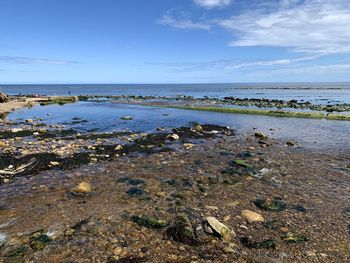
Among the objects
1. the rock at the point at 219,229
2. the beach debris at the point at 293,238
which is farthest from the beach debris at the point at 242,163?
the rock at the point at 219,229

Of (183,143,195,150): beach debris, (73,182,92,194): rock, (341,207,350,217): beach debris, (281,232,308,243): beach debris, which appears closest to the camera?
(281,232,308,243): beach debris

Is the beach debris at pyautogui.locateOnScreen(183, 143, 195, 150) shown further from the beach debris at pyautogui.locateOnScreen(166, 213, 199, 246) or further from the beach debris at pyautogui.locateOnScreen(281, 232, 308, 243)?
the beach debris at pyautogui.locateOnScreen(281, 232, 308, 243)

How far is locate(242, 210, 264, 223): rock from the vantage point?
11.2 metres

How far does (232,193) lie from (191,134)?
1601cm

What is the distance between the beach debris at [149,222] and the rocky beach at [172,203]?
0.04 metres

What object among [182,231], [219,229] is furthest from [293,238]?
[182,231]

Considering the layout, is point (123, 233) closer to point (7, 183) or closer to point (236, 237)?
point (236, 237)

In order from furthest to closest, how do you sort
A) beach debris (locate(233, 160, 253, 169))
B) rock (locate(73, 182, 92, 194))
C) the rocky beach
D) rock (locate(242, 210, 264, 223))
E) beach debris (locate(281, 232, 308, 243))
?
beach debris (locate(233, 160, 253, 169)) → rock (locate(73, 182, 92, 194)) → rock (locate(242, 210, 264, 223)) → beach debris (locate(281, 232, 308, 243)) → the rocky beach

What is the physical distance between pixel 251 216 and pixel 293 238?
1868mm

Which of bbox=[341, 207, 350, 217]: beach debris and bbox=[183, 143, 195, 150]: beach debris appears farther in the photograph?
bbox=[183, 143, 195, 150]: beach debris

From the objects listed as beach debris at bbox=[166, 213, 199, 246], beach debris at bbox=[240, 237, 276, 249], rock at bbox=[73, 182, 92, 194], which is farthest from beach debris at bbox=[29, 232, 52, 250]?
beach debris at bbox=[240, 237, 276, 249]

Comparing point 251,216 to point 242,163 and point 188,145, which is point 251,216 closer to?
point 242,163

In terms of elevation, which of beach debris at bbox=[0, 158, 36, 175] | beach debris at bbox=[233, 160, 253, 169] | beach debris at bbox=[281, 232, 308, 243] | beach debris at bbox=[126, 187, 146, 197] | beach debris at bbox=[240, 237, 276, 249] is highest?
beach debris at bbox=[0, 158, 36, 175]

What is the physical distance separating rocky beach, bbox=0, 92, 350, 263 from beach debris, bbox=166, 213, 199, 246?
0.14 feet
